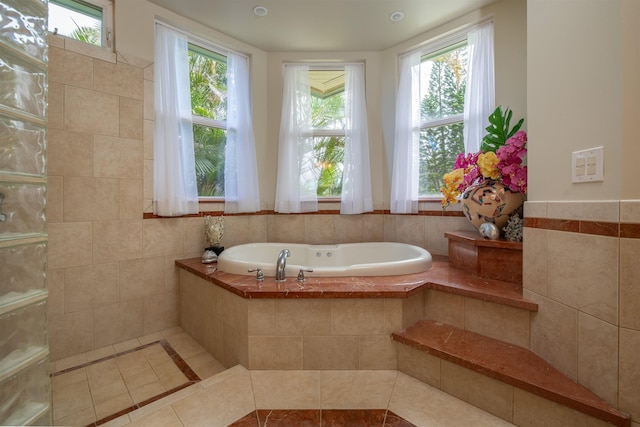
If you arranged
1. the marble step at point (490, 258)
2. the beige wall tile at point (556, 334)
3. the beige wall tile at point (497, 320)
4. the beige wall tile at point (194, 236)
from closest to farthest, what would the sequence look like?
the beige wall tile at point (556, 334)
the beige wall tile at point (497, 320)
the marble step at point (490, 258)
the beige wall tile at point (194, 236)

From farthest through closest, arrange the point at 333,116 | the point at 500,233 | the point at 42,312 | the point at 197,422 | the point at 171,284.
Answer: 1. the point at 333,116
2. the point at 171,284
3. the point at 500,233
4. the point at 197,422
5. the point at 42,312

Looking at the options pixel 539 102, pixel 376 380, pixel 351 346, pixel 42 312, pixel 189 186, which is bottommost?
pixel 376 380

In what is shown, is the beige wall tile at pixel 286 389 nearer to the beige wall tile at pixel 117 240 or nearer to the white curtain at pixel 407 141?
the beige wall tile at pixel 117 240

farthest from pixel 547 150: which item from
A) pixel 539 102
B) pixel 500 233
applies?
pixel 500 233

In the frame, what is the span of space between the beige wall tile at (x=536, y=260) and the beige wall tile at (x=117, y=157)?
262cm

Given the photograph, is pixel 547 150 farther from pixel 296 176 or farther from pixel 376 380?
pixel 296 176

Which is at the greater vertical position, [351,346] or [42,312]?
[42,312]

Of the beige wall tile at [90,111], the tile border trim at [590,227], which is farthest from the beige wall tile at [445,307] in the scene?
the beige wall tile at [90,111]

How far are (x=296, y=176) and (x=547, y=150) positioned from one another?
2071 mm

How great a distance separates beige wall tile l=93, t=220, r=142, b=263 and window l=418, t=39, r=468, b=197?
2572 mm

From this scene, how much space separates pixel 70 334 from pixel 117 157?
1271 mm

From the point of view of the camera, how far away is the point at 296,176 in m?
2.85

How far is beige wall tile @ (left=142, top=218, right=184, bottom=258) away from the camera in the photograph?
2.16 m

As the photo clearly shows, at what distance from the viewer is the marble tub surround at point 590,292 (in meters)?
0.92
